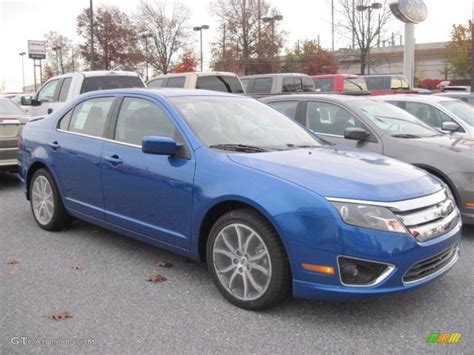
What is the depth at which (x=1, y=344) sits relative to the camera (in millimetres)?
3264

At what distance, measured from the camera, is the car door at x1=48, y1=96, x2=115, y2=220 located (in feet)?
16.3

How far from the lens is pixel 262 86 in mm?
16031

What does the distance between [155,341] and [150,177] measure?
148 centimetres

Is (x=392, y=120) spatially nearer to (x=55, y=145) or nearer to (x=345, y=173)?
(x=345, y=173)

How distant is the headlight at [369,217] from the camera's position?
329 cm

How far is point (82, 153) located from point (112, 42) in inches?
1540

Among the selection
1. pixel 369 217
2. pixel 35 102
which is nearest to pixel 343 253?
pixel 369 217

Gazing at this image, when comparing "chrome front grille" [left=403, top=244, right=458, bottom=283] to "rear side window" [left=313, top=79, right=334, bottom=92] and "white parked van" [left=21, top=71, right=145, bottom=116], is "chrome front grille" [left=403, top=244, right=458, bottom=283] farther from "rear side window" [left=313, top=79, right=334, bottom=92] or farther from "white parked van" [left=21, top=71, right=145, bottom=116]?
"rear side window" [left=313, top=79, right=334, bottom=92]

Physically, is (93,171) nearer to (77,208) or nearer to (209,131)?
(77,208)

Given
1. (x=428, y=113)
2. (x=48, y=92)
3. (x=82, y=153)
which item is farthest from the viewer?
(x=48, y=92)

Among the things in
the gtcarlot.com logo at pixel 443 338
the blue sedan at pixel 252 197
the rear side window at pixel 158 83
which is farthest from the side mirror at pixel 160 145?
the rear side window at pixel 158 83

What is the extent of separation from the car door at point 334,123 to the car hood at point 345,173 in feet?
6.86

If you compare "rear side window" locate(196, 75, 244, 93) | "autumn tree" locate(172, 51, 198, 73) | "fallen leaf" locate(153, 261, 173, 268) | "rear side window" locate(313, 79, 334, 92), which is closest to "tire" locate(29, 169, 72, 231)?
"fallen leaf" locate(153, 261, 173, 268)

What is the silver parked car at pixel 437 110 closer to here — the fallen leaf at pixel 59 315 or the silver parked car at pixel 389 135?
the silver parked car at pixel 389 135
